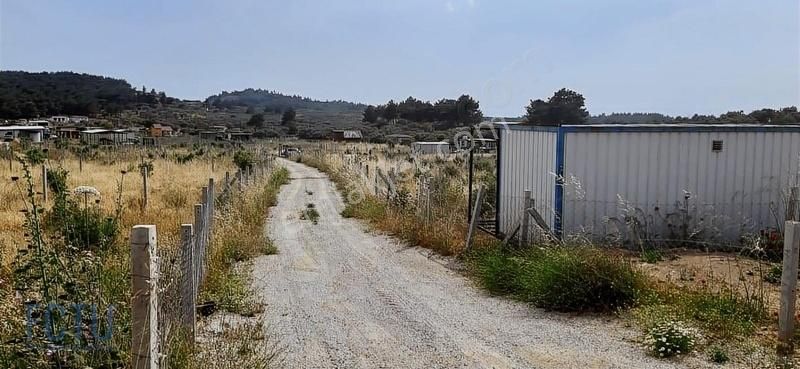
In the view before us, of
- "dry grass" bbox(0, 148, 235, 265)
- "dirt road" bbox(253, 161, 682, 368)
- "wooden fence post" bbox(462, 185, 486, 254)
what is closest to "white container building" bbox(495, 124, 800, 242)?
"wooden fence post" bbox(462, 185, 486, 254)

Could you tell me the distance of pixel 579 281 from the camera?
762cm

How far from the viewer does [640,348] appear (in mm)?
6195

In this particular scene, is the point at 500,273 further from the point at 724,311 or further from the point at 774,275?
the point at 774,275

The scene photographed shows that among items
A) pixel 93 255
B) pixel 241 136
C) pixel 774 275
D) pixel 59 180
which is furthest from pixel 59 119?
pixel 774 275

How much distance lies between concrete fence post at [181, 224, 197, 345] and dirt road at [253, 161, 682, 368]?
0.96 metres

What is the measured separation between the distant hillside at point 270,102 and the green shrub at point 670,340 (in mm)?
132636

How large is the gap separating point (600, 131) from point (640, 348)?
5.43 metres

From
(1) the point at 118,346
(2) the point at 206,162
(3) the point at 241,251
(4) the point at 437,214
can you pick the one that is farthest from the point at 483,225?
(2) the point at 206,162

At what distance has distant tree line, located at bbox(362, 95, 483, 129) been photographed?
61.7 m

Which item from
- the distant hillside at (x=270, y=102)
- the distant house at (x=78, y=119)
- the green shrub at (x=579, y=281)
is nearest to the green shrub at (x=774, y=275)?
the green shrub at (x=579, y=281)

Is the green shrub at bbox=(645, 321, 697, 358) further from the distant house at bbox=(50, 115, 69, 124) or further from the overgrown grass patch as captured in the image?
the distant house at bbox=(50, 115, 69, 124)

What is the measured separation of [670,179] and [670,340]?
18.4ft

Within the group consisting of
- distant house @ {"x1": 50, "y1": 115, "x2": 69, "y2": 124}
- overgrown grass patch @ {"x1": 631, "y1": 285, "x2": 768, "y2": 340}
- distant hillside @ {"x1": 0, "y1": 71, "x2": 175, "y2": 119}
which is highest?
distant hillside @ {"x1": 0, "y1": 71, "x2": 175, "y2": 119}

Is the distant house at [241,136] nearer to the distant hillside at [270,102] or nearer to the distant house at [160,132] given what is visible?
the distant house at [160,132]
